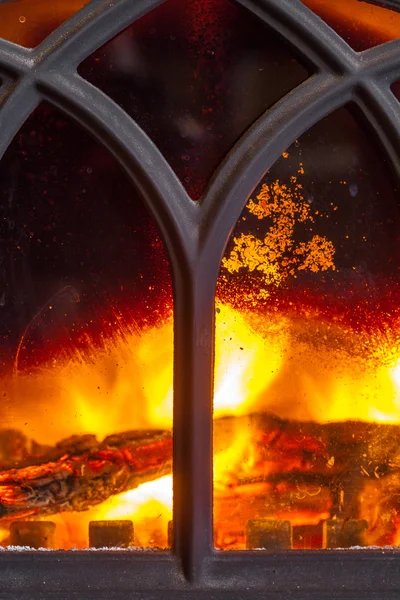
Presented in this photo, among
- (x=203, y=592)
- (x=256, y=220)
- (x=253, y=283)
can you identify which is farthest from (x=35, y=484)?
(x=256, y=220)

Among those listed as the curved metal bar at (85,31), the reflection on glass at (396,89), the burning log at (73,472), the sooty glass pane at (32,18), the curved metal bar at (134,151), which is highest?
the sooty glass pane at (32,18)

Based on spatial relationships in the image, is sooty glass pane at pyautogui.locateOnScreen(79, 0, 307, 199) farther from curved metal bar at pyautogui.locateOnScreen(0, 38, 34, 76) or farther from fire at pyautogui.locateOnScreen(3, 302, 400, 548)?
fire at pyautogui.locateOnScreen(3, 302, 400, 548)

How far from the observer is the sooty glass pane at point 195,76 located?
4.50 feet

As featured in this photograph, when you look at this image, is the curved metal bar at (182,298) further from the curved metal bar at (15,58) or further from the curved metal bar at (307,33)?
the curved metal bar at (307,33)

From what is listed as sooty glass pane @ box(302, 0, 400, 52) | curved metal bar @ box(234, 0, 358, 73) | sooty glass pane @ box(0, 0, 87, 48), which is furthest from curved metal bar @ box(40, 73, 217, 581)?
sooty glass pane @ box(302, 0, 400, 52)

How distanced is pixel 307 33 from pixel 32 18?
56 centimetres

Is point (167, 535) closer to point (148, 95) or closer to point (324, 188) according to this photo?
point (324, 188)

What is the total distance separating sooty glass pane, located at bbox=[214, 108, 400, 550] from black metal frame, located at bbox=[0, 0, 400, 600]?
73 mm

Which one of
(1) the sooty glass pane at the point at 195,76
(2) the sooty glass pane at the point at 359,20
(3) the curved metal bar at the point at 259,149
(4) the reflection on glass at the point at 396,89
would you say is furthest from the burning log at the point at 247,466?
(2) the sooty glass pane at the point at 359,20

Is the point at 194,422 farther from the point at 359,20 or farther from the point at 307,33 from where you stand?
the point at 359,20

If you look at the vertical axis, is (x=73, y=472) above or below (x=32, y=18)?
below

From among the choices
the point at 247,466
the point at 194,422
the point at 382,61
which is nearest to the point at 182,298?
the point at 194,422

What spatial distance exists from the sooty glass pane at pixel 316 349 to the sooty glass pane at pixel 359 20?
16 centimetres

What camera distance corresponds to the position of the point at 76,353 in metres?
1.37
